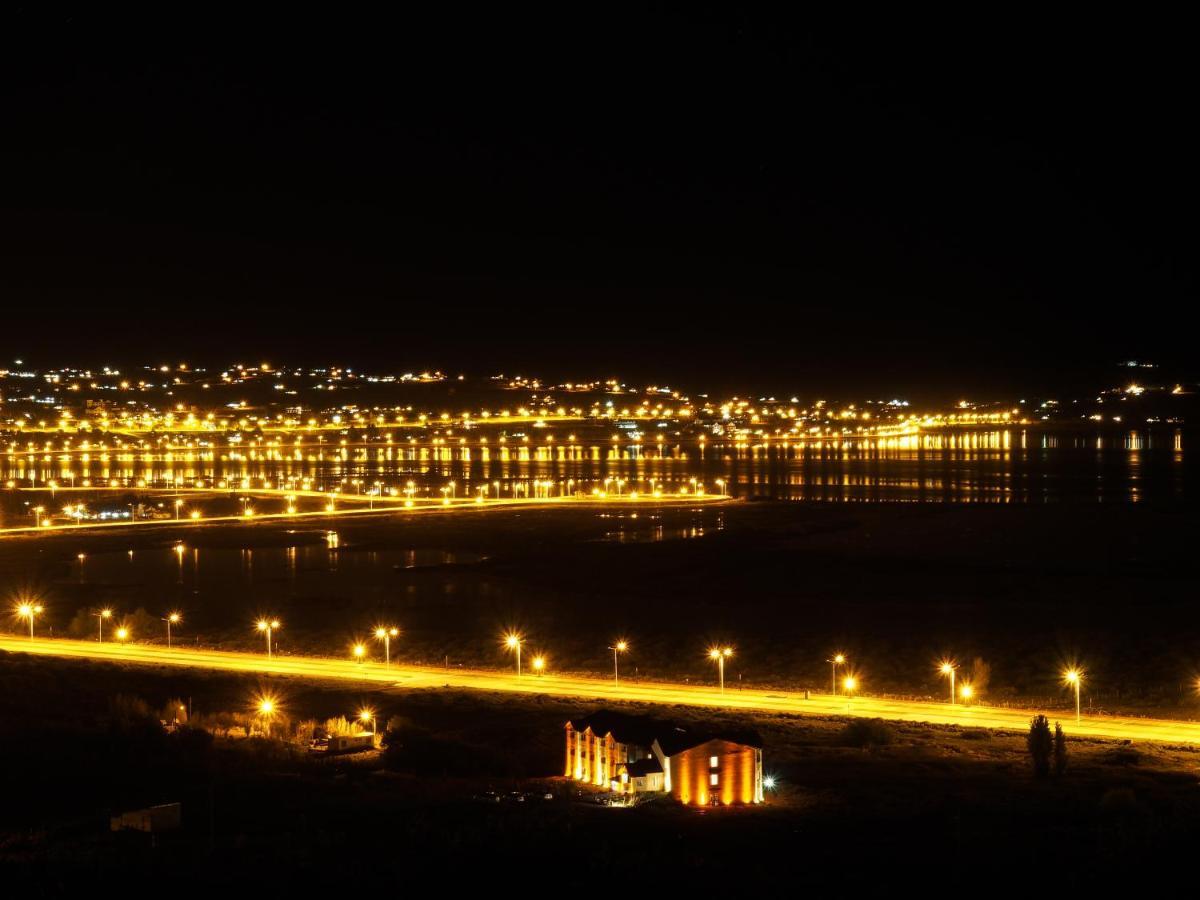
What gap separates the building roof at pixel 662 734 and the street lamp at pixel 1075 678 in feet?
18.3

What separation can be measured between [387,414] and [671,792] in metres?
123

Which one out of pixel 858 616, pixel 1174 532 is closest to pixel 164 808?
pixel 858 616

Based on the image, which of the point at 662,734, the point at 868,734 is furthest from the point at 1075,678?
the point at 662,734

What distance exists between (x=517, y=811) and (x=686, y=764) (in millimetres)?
1751

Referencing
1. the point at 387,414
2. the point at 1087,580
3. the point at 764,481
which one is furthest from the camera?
the point at 387,414

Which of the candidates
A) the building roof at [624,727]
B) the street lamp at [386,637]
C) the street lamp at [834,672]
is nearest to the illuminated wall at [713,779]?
the building roof at [624,727]

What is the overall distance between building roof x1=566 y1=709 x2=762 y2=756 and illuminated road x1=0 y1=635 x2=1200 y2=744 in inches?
164

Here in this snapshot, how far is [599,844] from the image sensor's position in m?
11.4

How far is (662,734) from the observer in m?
13.8

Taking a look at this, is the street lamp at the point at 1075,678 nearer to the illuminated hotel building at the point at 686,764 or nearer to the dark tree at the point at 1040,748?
the dark tree at the point at 1040,748

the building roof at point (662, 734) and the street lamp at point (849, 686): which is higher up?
the building roof at point (662, 734)

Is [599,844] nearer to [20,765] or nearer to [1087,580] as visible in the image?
[20,765]

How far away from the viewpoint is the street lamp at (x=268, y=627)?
22812 millimetres

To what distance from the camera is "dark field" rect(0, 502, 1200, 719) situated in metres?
22.4
